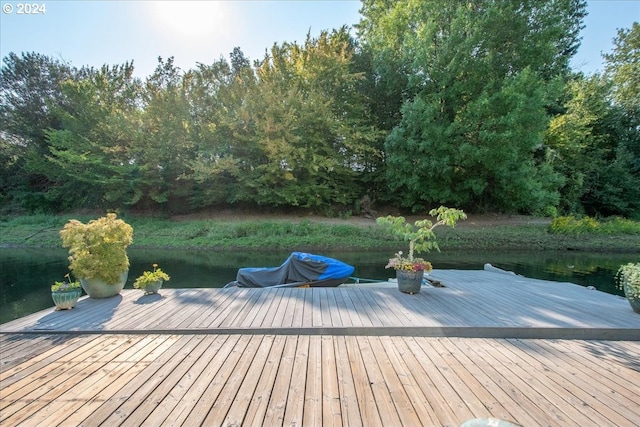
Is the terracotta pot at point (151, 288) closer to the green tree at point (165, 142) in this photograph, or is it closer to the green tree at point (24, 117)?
the green tree at point (165, 142)

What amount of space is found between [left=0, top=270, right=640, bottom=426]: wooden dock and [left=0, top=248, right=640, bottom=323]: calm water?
4272mm

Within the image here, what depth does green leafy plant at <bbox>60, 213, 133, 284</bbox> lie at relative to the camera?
432cm

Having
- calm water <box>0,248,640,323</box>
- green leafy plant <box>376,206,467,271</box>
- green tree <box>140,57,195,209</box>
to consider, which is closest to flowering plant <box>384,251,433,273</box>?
green leafy plant <box>376,206,467,271</box>

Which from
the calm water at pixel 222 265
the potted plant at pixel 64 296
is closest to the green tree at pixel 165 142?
the calm water at pixel 222 265

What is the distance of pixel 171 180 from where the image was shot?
1844 cm

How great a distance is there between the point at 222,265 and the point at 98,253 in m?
6.21

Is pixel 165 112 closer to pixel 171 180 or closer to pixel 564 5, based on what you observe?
pixel 171 180

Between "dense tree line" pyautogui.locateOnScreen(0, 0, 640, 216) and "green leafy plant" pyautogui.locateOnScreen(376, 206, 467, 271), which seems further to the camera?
"dense tree line" pyautogui.locateOnScreen(0, 0, 640, 216)

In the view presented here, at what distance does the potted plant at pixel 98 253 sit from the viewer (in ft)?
14.2

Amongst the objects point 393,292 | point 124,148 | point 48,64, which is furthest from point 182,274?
point 48,64

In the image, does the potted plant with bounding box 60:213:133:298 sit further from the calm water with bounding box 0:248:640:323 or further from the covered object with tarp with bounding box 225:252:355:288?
the calm water with bounding box 0:248:640:323

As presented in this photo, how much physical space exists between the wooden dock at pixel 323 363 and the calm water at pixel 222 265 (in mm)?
4272

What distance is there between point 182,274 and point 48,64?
922 inches

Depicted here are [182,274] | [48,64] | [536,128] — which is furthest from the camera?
[48,64]
